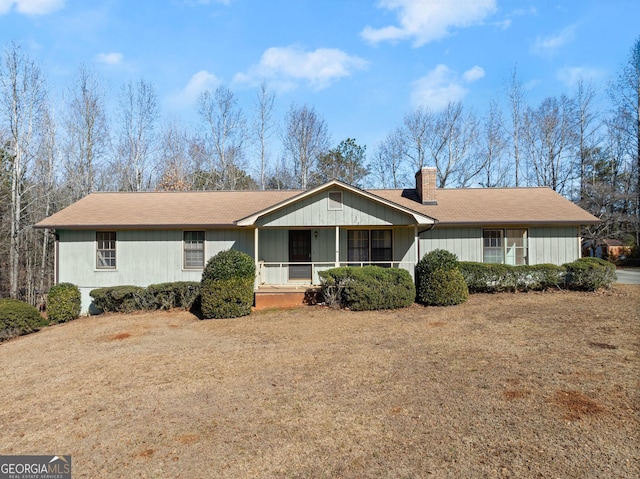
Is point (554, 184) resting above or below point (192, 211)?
above

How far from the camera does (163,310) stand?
521 inches

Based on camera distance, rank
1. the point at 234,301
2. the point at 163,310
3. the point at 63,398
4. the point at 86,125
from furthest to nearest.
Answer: the point at 86,125 < the point at 163,310 < the point at 234,301 < the point at 63,398

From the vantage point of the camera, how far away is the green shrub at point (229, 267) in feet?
38.0

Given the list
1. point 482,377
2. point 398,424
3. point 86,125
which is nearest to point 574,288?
point 482,377

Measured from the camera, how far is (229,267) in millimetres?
11562

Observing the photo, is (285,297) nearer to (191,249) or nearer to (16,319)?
(191,249)

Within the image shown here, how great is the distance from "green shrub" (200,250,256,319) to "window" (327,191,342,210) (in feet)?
12.9

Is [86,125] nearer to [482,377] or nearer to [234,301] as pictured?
[234,301]

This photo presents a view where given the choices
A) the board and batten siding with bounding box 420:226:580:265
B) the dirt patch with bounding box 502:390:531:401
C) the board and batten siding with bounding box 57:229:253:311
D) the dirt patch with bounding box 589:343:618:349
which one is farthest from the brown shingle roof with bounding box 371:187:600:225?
the dirt patch with bounding box 502:390:531:401

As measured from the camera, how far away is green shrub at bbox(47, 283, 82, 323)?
1291 cm

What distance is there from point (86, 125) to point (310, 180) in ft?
56.6

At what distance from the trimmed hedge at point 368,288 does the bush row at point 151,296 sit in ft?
16.6

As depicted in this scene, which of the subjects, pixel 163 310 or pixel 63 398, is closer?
pixel 63 398

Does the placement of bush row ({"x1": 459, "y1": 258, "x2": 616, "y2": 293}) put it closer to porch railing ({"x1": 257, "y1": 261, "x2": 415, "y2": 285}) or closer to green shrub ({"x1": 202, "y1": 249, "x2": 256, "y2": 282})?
porch railing ({"x1": 257, "y1": 261, "x2": 415, "y2": 285})
